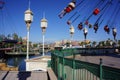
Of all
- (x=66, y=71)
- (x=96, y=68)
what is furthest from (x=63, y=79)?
(x=96, y=68)

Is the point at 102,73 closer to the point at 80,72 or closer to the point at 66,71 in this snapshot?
the point at 80,72

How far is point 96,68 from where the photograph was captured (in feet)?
19.7

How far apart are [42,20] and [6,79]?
9339mm

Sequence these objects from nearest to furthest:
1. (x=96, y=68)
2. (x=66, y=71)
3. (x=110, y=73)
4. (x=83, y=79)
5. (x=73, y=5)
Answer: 1. (x=110, y=73)
2. (x=96, y=68)
3. (x=83, y=79)
4. (x=73, y=5)
5. (x=66, y=71)

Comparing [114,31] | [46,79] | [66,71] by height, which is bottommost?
[46,79]

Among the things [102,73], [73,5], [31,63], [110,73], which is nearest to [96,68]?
[102,73]

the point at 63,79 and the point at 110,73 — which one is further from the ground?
the point at 110,73

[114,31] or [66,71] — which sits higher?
[114,31]

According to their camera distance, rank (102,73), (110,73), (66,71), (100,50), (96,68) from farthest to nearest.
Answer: (100,50) → (66,71) → (96,68) → (102,73) → (110,73)

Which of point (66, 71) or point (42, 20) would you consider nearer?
point (66, 71)

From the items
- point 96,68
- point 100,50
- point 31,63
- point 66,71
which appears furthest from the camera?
point 100,50

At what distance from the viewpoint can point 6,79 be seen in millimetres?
15852

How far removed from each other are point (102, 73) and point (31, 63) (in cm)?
1773

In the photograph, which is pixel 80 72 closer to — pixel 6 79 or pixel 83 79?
pixel 83 79
